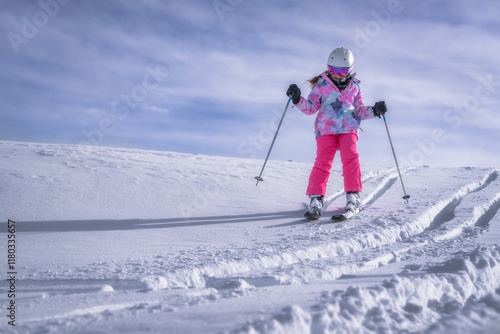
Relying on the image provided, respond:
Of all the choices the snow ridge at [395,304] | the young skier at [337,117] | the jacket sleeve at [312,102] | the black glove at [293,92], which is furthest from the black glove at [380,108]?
the snow ridge at [395,304]

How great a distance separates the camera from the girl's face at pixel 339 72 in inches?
171

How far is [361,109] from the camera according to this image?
4.44 metres

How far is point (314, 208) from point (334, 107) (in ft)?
4.05

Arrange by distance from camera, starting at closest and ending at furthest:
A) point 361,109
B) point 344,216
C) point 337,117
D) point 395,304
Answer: point 395,304
point 344,216
point 337,117
point 361,109

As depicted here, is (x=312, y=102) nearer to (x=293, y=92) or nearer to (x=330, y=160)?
(x=293, y=92)

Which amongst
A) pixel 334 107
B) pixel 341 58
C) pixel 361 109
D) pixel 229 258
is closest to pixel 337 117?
pixel 334 107

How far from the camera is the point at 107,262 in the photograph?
7.46ft

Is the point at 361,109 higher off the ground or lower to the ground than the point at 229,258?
higher

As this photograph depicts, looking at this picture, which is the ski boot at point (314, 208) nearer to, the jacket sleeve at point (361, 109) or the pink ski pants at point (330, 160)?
the pink ski pants at point (330, 160)

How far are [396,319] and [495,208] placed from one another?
3708mm

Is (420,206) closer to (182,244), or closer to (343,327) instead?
(182,244)

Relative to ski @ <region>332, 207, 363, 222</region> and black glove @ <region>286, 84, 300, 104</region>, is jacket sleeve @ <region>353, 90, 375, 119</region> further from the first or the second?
ski @ <region>332, 207, 363, 222</region>

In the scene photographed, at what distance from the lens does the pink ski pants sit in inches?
167

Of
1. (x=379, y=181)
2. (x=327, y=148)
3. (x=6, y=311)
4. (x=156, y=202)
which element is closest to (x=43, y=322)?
(x=6, y=311)
